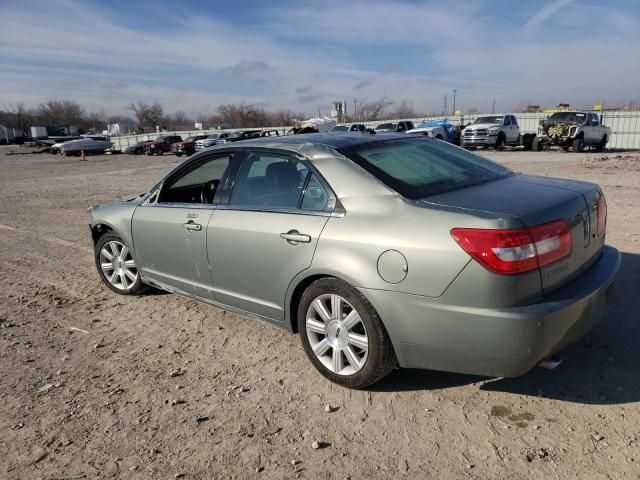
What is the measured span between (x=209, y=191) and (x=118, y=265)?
4.85 feet

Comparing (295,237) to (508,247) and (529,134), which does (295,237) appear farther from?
(529,134)

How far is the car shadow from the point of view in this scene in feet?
9.76

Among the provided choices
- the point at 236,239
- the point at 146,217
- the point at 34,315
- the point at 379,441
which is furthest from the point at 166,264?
the point at 379,441

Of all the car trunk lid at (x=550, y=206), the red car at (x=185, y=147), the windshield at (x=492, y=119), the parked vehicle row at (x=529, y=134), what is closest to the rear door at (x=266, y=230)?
the car trunk lid at (x=550, y=206)

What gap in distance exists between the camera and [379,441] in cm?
265

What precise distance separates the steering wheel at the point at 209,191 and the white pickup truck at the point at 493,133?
24.5 metres

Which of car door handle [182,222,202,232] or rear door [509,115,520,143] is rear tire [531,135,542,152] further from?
car door handle [182,222,202,232]

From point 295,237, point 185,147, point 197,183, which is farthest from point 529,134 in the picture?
point 295,237

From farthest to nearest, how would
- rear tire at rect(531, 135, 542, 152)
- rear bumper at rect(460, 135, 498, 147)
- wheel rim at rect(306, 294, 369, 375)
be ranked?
rear bumper at rect(460, 135, 498, 147) → rear tire at rect(531, 135, 542, 152) → wheel rim at rect(306, 294, 369, 375)

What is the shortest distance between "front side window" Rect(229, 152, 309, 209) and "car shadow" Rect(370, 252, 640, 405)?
4.67 feet

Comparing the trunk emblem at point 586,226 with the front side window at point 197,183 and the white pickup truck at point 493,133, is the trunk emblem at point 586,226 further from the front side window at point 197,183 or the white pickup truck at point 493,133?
the white pickup truck at point 493,133

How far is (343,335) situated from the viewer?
10.1 ft

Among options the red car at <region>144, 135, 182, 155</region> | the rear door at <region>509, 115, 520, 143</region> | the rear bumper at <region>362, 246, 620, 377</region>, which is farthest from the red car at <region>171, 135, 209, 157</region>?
the rear bumper at <region>362, 246, 620, 377</region>

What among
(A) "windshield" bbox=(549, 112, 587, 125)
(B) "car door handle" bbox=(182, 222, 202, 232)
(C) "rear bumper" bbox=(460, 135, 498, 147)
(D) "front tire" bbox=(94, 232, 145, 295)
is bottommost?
(D) "front tire" bbox=(94, 232, 145, 295)
